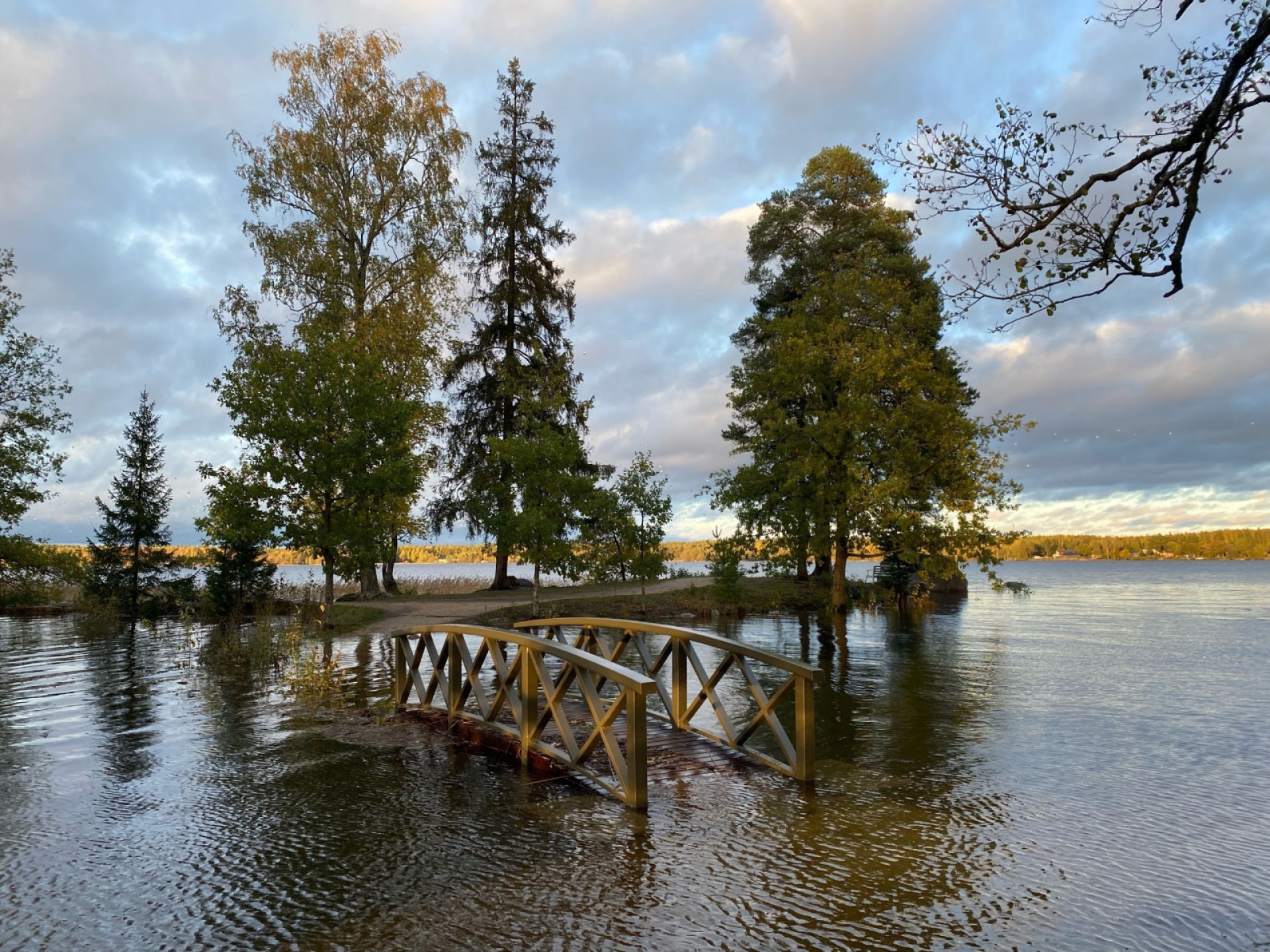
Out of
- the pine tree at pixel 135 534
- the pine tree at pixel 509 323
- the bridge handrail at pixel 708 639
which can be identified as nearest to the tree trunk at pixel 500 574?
the pine tree at pixel 509 323

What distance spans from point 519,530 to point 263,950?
19727 millimetres

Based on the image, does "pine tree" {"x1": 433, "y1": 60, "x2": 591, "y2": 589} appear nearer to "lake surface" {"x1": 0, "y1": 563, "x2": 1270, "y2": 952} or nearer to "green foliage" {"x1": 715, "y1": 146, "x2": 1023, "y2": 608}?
"green foliage" {"x1": 715, "y1": 146, "x2": 1023, "y2": 608}

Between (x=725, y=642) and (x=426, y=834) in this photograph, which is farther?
(x=725, y=642)

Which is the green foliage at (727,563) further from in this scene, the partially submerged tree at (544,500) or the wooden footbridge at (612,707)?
the wooden footbridge at (612,707)

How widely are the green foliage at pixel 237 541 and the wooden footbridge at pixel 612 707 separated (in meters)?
11.8

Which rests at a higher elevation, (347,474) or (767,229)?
(767,229)

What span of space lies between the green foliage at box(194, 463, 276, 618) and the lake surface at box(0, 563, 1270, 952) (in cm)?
890

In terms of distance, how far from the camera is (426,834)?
21.8ft

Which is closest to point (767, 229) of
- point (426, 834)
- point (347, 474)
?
point (347, 474)

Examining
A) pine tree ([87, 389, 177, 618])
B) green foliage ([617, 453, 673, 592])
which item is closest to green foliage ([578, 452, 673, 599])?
green foliage ([617, 453, 673, 592])

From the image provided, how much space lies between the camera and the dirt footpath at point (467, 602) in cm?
2261

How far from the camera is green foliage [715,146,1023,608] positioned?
25391 mm

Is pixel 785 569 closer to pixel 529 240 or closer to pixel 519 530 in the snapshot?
pixel 519 530

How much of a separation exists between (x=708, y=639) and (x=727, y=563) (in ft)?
62.2
